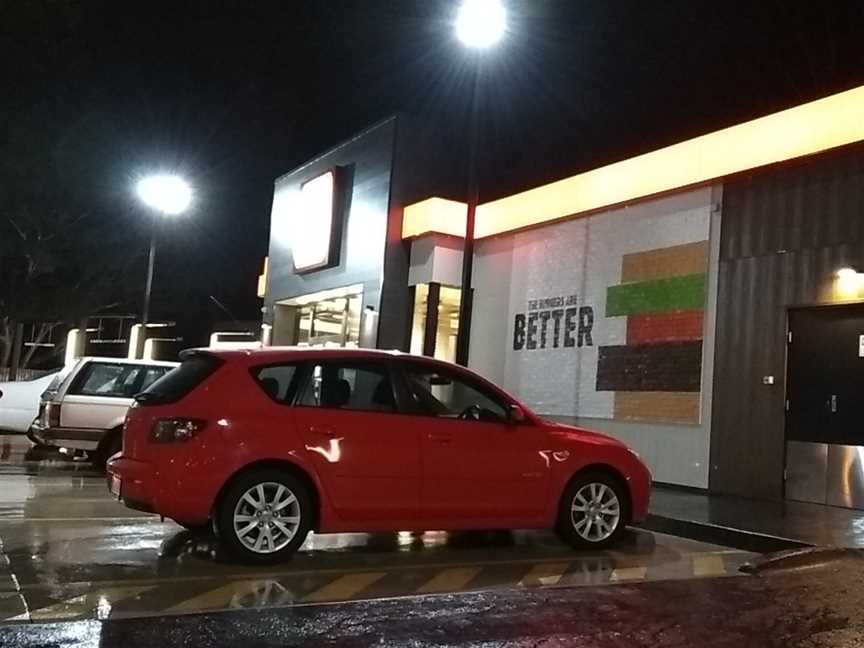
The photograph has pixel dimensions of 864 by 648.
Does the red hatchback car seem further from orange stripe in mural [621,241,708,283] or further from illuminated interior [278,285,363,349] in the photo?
illuminated interior [278,285,363,349]

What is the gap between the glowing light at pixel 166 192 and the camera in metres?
23.5

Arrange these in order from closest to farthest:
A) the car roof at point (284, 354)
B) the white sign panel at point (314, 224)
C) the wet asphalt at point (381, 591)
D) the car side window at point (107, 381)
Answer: the wet asphalt at point (381, 591) < the car roof at point (284, 354) < the car side window at point (107, 381) < the white sign panel at point (314, 224)

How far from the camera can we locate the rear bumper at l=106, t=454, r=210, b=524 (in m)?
6.84

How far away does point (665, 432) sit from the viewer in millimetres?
13445

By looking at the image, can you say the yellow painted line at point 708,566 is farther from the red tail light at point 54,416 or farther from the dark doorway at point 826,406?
the red tail light at point 54,416

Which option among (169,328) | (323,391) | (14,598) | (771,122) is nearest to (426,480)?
(323,391)

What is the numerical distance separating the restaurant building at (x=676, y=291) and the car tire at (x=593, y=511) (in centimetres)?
438

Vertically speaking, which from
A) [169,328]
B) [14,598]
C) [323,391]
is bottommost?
[14,598]

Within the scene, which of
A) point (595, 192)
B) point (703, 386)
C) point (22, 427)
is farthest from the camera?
point (22, 427)

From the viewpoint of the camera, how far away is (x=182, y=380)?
741 cm

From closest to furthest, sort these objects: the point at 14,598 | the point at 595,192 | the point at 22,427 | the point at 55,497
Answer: the point at 14,598
the point at 55,497
the point at 595,192
the point at 22,427

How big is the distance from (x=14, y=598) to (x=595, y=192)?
1145 centimetres

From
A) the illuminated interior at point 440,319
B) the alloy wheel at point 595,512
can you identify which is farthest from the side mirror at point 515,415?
the illuminated interior at point 440,319

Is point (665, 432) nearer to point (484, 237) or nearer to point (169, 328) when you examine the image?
point (484, 237)
